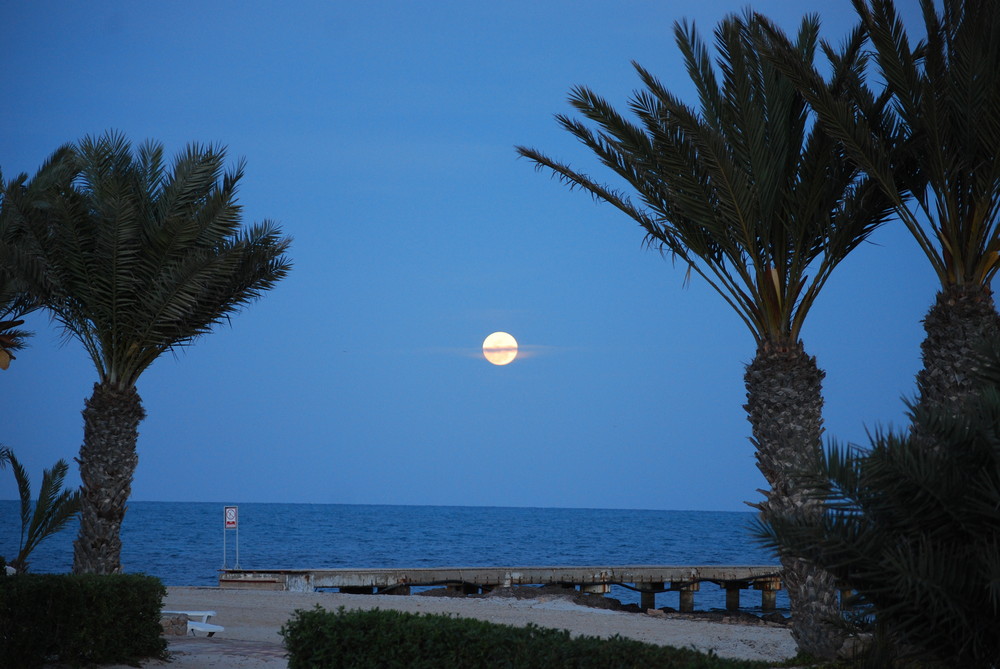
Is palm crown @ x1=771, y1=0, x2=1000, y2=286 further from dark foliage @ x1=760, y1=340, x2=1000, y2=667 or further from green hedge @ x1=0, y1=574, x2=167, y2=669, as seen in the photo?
green hedge @ x1=0, y1=574, x2=167, y2=669

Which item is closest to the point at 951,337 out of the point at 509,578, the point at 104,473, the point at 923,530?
the point at 923,530

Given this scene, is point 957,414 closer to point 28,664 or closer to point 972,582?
point 972,582

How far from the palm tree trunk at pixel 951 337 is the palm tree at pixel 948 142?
0.4 inches

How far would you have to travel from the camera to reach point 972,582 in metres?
4.54

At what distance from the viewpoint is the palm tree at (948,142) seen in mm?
9227

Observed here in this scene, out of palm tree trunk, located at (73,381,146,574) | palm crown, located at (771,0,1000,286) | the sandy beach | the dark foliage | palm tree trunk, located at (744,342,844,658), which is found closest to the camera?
the dark foliage

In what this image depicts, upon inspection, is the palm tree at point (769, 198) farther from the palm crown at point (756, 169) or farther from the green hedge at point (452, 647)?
the green hedge at point (452, 647)

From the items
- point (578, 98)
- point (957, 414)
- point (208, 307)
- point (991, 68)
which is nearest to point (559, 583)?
point (208, 307)

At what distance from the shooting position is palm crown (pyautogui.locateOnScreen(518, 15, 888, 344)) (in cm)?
1066

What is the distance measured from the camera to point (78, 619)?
10.0 metres

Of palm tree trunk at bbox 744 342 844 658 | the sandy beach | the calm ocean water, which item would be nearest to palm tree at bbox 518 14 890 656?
palm tree trunk at bbox 744 342 844 658

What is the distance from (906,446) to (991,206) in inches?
246

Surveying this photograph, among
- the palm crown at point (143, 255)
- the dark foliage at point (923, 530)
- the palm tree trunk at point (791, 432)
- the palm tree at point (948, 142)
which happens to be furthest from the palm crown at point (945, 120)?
the palm crown at point (143, 255)

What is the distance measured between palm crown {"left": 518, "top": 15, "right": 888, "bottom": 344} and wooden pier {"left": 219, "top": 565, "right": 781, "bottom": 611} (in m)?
17.6
